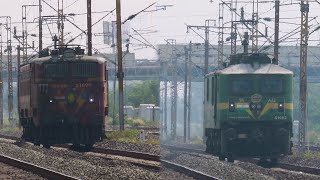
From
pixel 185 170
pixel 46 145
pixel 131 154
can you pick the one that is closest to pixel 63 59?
pixel 46 145

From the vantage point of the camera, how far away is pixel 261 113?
19.0 metres

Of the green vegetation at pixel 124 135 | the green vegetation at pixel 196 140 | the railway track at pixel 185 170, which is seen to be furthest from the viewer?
the green vegetation at pixel 124 135

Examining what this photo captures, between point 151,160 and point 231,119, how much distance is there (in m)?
4.77

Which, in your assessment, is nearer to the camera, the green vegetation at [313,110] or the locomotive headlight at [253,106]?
the locomotive headlight at [253,106]

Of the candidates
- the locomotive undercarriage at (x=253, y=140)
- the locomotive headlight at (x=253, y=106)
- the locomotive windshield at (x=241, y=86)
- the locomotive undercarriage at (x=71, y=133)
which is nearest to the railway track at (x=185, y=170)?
the locomotive undercarriage at (x=253, y=140)

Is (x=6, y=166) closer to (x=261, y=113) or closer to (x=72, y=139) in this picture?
(x=72, y=139)

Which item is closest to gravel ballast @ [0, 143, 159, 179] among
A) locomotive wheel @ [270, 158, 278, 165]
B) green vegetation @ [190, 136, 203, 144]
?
locomotive wheel @ [270, 158, 278, 165]

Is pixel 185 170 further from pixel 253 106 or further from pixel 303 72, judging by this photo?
pixel 303 72

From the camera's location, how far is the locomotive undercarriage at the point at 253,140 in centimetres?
1852

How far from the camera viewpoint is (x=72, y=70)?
27.4 meters

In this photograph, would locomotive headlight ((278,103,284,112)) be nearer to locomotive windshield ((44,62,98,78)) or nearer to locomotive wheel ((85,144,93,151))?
locomotive windshield ((44,62,98,78))

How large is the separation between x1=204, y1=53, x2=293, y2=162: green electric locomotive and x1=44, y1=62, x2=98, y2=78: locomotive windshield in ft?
26.5

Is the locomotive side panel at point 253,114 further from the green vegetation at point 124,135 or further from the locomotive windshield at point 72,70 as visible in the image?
the green vegetation at point 124,135

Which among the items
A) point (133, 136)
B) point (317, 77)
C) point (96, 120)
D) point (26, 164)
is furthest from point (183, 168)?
point (317, 77)
